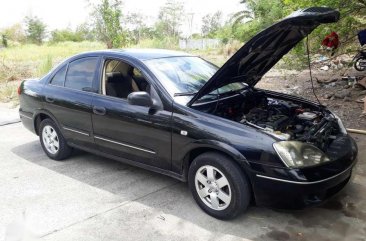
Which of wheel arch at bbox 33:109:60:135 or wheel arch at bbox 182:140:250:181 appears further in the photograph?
wheel arch at bbox 33:109:60:135

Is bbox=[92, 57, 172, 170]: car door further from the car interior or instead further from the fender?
the fender

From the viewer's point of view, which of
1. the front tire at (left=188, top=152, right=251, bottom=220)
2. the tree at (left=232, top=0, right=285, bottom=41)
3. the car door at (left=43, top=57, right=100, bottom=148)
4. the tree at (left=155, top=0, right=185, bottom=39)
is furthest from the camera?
the tree at (left=155, top=0, right=185, bottom=39)

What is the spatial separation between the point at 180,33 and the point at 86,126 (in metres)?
38.3

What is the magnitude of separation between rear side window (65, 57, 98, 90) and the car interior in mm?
214

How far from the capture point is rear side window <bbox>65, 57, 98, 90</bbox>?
4633 millimetres

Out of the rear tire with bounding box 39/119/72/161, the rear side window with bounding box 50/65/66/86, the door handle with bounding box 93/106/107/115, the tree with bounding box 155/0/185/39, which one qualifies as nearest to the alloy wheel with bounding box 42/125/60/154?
the rear tire with bounding box 39/119/72/161

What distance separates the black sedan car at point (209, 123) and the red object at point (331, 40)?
3229mm

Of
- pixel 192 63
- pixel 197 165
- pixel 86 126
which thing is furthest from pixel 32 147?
pixel 197 165

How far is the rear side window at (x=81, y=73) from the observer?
15.2ft

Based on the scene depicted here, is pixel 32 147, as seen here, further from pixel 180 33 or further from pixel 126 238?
pixel 180 33

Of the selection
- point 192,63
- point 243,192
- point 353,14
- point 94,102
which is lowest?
point 243,192

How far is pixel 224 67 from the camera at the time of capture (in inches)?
141

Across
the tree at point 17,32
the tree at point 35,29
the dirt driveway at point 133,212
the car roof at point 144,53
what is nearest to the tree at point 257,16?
the car roof at point 144,53

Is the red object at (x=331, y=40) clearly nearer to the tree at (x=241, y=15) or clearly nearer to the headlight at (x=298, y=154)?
the headlight at (x=298, y=154)
